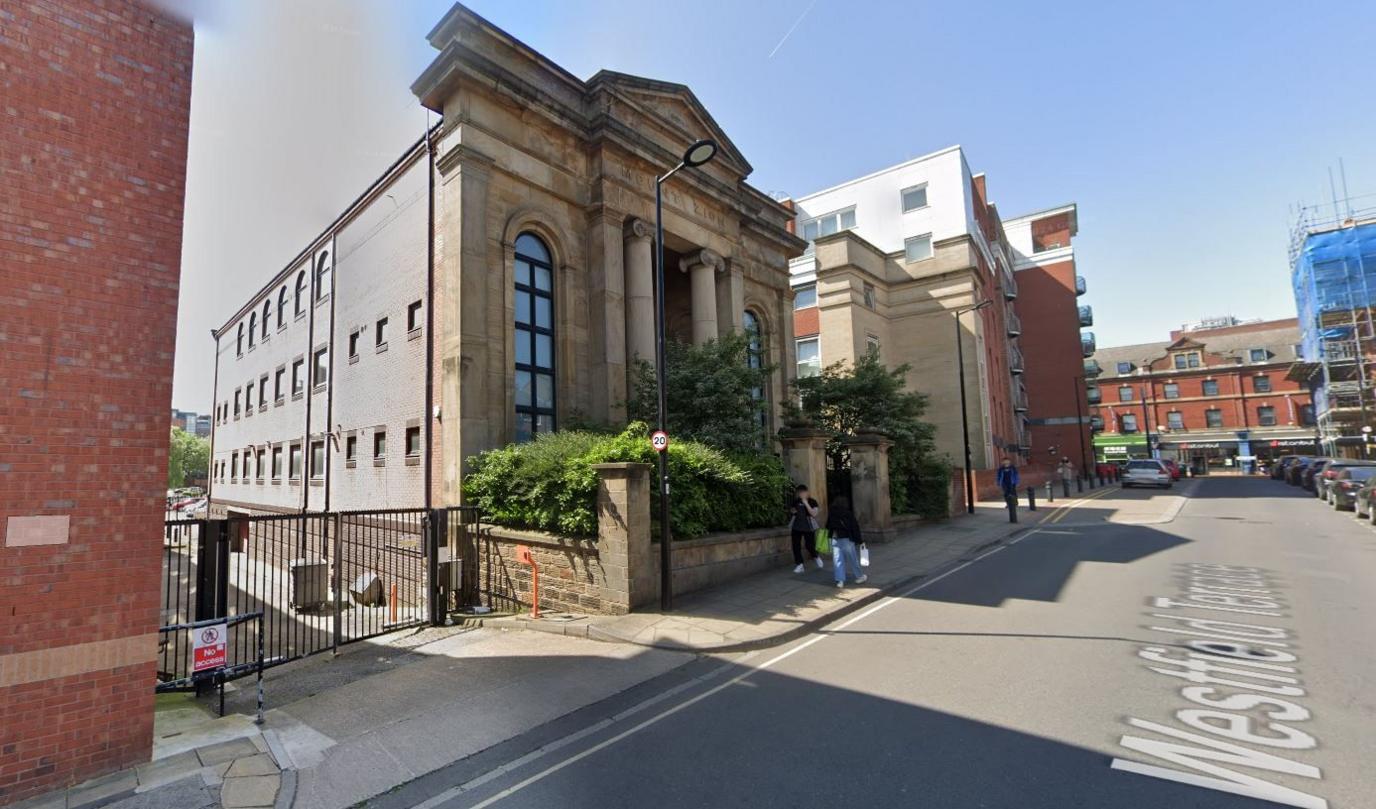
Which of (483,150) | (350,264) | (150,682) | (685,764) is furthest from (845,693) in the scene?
(350,264)

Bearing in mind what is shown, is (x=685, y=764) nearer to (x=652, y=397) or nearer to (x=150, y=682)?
(x=150, y=682)

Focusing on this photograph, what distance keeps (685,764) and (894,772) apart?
59.2 inches

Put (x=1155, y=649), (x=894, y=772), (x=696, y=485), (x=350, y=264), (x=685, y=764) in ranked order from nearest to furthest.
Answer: (x=894, y=772)
(x=685, y=764)
(x=1155, y=649)
(x=696, y=485)
(x=350, y=264)

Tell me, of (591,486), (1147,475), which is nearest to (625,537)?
(591,486)

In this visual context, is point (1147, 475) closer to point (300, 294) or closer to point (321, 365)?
point (321, 365)

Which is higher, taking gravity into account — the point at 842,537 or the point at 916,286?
the point at 916,286

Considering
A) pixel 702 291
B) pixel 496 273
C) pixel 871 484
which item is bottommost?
pixel 871 484

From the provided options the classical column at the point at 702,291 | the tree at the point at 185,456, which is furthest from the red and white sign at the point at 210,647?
the tree at the point at 185,456

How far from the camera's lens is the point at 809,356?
3250 cm

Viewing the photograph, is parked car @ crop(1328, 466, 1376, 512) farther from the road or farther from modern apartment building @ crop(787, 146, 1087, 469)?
the road

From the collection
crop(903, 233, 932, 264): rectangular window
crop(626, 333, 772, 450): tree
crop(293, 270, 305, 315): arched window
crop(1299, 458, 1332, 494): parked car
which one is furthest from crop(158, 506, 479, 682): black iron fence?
crop(1299, 458, 1332, 494): parked car

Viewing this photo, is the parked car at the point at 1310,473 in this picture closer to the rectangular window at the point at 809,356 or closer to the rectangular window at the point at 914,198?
the rectangular window at the point at 914,198

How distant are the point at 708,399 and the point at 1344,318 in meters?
52.2

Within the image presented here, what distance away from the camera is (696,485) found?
1086cm
